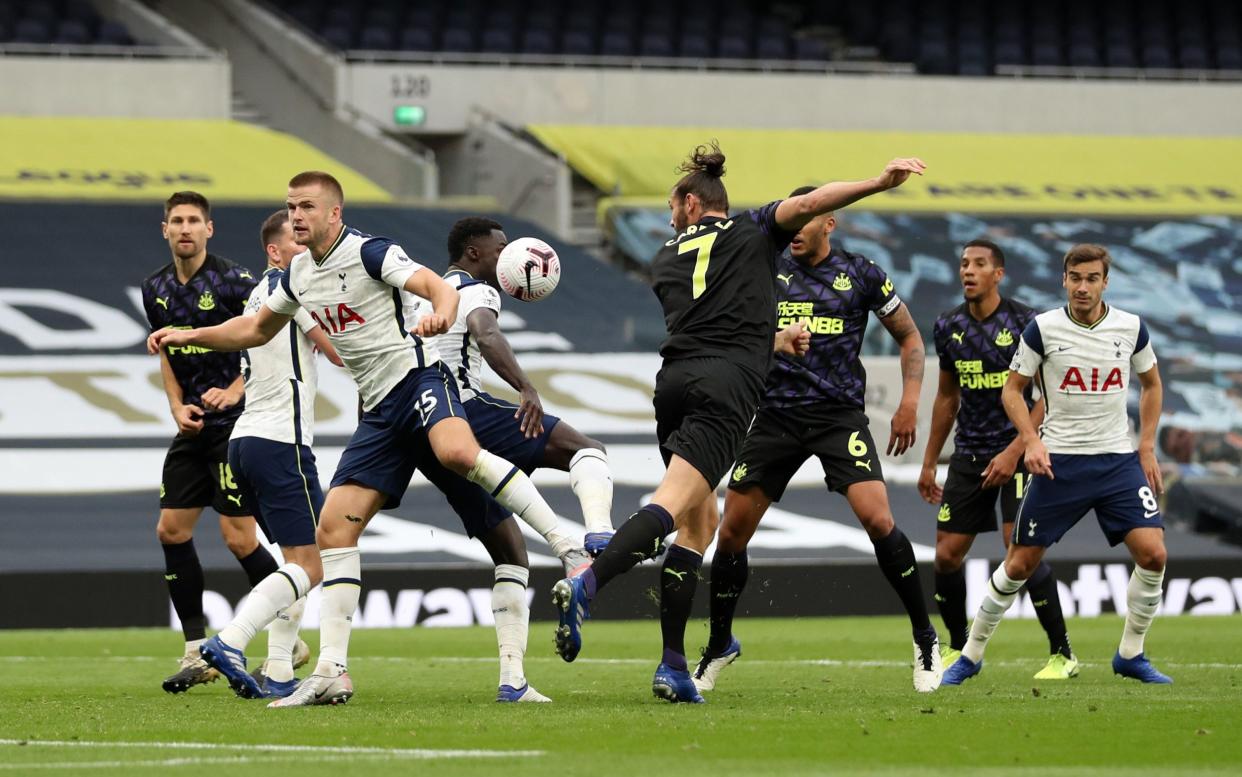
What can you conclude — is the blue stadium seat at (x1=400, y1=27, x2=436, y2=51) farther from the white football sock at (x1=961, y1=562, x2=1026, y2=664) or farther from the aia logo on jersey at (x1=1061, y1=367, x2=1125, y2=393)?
the aia logo on jersey at (x1=1061, y1=367, x2=1125, y2=393)

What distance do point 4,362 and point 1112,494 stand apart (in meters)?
14.4

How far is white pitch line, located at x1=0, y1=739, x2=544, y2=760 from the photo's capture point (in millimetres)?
6293

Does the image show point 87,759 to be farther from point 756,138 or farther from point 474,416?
point 756,138

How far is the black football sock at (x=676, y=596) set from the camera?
27.2 feet

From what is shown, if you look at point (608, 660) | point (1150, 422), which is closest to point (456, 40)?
point (608, 660)

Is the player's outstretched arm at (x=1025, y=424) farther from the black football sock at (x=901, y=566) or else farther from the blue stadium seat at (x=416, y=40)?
the blue stadium seat at (x=416, y=40)

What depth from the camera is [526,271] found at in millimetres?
8867

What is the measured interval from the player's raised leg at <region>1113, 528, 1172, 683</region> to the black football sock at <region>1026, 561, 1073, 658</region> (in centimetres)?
55

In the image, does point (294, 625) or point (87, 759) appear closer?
point (87, 759)

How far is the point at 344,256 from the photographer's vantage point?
8.19 m

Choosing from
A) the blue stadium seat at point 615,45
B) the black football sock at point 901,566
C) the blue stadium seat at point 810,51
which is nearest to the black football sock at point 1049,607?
the black football sock at point 901,566

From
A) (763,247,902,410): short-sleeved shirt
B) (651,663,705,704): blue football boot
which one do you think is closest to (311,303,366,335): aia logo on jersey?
(651,663,705,704): blue football boot

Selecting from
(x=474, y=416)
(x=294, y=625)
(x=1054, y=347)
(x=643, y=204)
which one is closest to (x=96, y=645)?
(x=294, y=625)

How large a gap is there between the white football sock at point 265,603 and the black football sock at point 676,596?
159cm
